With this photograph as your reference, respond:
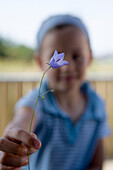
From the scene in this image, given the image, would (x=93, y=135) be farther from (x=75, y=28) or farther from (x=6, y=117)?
(x=6, y=117)

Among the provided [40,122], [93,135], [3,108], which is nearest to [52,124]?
[40,122]

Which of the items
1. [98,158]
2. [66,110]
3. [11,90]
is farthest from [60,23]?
[11,90]

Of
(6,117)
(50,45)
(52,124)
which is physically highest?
(50,45)

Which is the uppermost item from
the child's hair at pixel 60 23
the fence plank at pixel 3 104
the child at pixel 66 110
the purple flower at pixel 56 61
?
the child's hair at pixel 60 23

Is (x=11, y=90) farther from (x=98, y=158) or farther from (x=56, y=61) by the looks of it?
(x=56, y=61)

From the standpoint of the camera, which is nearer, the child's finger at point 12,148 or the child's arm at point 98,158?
the child's finger at point 12,148

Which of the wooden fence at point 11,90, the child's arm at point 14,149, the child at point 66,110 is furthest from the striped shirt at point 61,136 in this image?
the wooden fence at point 11,90

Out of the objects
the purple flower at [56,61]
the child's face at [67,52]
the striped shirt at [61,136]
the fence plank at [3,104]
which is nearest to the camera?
the purple flower at [56,61]

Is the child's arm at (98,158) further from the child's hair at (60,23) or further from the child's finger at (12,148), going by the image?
the child's finger at (12,148)
